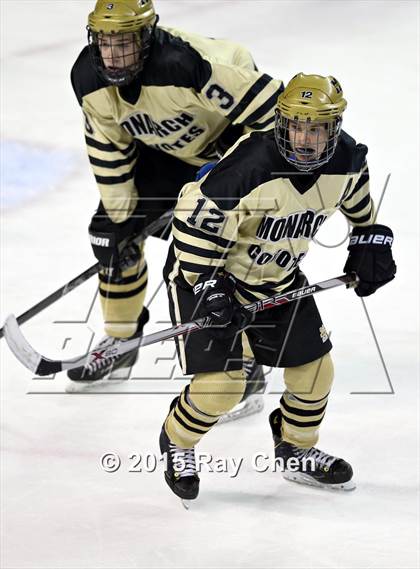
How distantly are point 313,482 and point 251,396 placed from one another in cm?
45

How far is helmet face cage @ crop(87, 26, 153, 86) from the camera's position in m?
3.15

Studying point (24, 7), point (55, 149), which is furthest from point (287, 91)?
point (24, 7)

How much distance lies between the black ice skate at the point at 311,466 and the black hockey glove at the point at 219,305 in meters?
0.48

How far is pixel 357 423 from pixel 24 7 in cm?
331

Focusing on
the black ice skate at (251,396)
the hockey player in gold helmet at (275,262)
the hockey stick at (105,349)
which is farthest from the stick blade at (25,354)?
the black ice skate at (251,396)

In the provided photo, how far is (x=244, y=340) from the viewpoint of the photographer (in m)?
3.45

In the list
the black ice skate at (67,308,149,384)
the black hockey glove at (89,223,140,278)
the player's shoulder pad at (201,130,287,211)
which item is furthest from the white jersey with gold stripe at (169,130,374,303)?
the black ice skate at (67,308,149,384)

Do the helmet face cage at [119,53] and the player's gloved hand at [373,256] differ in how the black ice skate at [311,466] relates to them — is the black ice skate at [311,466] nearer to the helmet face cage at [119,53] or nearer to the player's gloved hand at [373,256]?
the player's gloved hand at [373,256]

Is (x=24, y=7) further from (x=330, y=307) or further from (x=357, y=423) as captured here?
(x=357, y=423)

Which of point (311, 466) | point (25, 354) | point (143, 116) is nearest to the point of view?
point (25, 354)

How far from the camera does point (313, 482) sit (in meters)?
3.24

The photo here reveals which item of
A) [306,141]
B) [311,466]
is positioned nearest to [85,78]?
[306,141]

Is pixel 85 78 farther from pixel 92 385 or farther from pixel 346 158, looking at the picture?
pixel 92 385

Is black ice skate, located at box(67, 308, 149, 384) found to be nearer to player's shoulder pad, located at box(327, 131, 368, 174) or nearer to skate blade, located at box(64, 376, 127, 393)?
skate blade, located at box(64, 376, 127, 393)
